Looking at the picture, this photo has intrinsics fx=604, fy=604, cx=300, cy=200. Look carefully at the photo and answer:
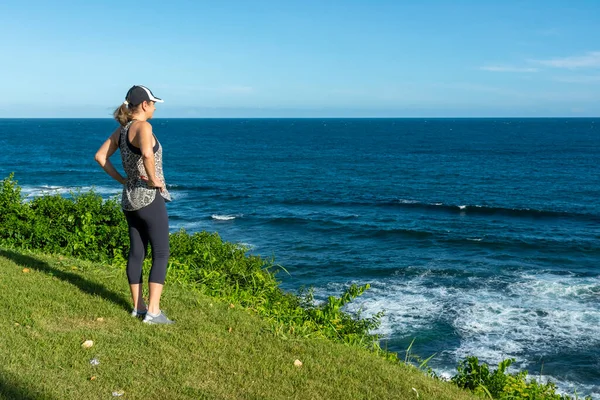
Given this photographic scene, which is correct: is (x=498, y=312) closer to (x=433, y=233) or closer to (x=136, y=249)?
(x=433, y=233)

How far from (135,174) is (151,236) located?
637mm

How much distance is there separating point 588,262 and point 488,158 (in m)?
50.4

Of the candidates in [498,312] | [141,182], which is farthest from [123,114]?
[498,312]

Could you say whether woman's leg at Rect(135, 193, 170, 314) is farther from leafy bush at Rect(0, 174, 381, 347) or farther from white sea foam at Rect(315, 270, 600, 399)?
white sea foam at Rect(315, 270, 600, 399)

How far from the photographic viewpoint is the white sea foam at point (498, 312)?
16953mm

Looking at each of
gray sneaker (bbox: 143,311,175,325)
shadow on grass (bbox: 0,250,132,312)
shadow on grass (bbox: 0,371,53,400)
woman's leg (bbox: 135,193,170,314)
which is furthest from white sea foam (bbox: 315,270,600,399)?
shadow on grass (bbox: 0,371,53,400)

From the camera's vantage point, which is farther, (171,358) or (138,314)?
(138,314)

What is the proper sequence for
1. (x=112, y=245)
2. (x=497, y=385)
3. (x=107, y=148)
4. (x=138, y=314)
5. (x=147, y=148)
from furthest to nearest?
1. (x=112, y=245)
2. (x=497, y=385)
3. (x=138, y=314)
4. (x=107, y=148)
5. (x=147, y=148)

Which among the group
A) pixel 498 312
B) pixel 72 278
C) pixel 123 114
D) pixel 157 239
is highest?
pixel 123 114

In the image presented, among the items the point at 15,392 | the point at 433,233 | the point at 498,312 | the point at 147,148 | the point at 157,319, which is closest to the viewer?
the point at 15,392

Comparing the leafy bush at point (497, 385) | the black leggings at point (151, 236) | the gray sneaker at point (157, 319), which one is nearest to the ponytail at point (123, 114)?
the black leggings at point (151, 236)

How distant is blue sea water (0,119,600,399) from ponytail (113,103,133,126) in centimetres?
1218

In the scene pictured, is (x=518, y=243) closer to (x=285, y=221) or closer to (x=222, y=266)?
(x=285, y=221)

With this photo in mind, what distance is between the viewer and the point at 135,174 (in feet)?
19.2
